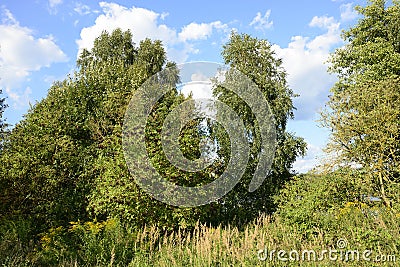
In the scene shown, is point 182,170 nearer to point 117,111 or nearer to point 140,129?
point 140,129

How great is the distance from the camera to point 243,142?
13828 millimetres

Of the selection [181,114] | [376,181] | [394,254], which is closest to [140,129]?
[181,114]

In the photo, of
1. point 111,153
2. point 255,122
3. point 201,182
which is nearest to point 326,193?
point 201,182

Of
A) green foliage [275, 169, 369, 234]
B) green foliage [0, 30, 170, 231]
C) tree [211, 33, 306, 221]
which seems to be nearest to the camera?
green foliage [275, 169, 369, 234]

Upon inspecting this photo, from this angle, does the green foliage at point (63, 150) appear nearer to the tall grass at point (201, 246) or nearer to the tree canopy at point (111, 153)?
the tree canopy at point (111, 153)

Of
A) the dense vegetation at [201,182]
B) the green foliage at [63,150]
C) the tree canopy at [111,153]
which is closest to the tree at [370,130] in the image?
the dense vegetation at [201,182]

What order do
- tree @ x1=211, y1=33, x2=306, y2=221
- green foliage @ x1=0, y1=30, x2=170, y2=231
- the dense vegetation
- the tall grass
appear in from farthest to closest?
tree @ x1=211, y1=33, x2=306, y2=221, green foliage @ x1=0, y1=30, x2=170, y2=231, the dense vegetation, the tall grass

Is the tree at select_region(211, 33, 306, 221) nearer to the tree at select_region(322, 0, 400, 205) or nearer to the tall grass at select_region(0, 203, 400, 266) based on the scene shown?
the tree at select_region(322, 0, 400, 205)

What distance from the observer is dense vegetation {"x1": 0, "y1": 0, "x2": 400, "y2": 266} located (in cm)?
741

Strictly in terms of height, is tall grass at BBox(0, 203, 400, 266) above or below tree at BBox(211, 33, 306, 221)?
below

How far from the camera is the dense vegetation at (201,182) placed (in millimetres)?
7414

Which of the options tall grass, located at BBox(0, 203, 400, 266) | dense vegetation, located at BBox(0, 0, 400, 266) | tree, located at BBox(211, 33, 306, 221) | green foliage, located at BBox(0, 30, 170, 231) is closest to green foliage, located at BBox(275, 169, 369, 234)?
dense vegetation, located at BBox(0, 0, 400, 266)

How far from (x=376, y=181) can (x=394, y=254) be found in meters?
5.21

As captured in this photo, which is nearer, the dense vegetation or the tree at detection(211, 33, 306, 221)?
the dense vegetation
